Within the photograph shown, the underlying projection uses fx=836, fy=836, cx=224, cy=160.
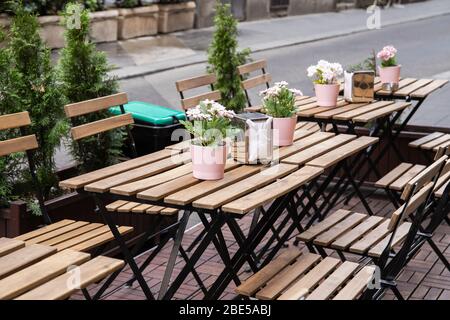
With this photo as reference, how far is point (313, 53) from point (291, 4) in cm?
640

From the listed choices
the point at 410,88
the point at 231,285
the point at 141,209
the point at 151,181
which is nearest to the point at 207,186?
the point at 151,181

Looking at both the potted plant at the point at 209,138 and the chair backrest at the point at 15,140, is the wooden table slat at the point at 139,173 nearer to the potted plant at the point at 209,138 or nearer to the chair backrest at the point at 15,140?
the potted plant at the point at 209,138

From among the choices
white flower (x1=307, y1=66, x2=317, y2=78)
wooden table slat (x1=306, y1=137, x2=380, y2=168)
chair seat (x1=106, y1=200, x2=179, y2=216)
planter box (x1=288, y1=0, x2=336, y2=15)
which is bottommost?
planter box (x1=288, y1=0, x2=336, y2=15)

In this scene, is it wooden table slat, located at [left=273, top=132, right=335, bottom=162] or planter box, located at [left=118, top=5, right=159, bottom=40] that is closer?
wooden table slat, located at [left=273, top=132, right=335, bottom=162]

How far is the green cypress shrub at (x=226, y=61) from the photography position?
8.16 meters

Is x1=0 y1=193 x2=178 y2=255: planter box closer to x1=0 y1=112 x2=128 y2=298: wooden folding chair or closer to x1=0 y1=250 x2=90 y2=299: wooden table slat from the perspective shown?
x1=0 y1=112 x2=128 y2=298: wooden folding chair

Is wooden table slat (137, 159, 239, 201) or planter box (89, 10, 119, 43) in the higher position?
wooden table slat (137, 159, 239, 201)

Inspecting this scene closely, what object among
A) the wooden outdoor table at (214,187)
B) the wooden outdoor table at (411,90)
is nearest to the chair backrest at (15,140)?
the wooden outdoor table at (214,187)

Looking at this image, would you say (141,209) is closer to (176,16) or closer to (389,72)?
(389,72)

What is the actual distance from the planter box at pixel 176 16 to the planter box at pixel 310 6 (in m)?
4.27

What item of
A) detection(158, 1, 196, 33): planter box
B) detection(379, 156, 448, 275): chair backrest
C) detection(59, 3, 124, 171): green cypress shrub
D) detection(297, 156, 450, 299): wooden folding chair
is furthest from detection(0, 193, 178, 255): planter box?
detection(158, 1, 196, 33): planter box

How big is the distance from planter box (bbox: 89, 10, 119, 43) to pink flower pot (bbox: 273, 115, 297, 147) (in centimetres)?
1190

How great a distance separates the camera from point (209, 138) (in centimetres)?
450

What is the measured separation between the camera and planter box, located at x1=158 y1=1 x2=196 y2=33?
18.6 metres
